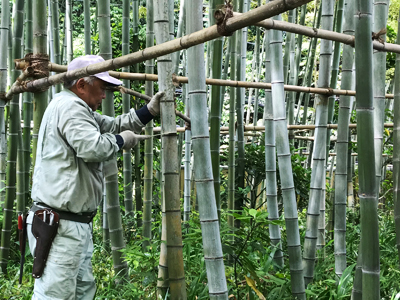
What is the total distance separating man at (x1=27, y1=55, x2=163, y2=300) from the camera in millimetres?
2083

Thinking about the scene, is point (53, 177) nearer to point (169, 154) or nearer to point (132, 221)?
point (169, 154)

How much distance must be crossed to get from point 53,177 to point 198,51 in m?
0.94

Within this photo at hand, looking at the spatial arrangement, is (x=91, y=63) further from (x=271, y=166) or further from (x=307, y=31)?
(x=271, y=166)

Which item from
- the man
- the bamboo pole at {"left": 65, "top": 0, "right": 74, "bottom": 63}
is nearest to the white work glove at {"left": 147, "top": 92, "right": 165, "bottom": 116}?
the man

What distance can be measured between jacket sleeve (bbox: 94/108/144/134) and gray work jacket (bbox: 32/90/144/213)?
0.63ft

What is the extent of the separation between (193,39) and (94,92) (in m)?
0.92

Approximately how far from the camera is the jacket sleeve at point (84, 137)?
2.04 m

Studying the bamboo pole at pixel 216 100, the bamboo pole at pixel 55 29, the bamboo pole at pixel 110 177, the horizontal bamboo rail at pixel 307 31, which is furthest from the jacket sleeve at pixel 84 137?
the bamboo pole at pixel 55 29

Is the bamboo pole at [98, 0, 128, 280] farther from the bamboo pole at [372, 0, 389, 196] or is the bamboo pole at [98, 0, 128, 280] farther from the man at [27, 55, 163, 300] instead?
the bamboo pole at [372, 0, 389, 196]

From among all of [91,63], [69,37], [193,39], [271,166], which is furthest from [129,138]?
[69,37]

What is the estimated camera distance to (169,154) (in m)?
2.05

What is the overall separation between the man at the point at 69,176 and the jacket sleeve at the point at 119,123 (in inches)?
4.9

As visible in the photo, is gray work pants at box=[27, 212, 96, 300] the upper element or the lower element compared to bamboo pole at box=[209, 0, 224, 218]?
lower

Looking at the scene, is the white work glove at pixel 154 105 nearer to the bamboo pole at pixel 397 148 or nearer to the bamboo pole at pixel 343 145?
the bamboo pole at pixel 343 145
